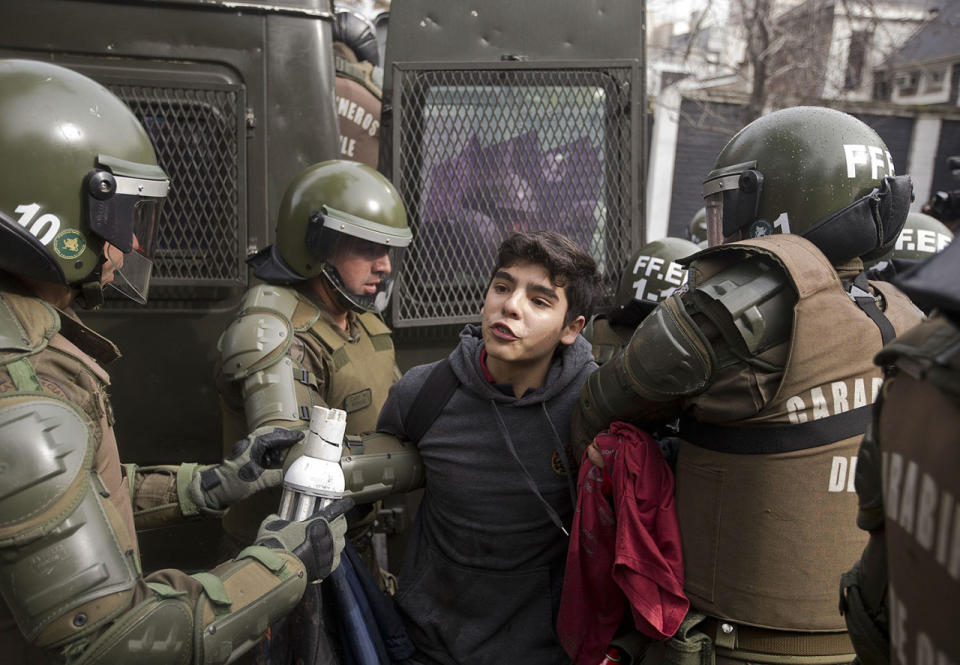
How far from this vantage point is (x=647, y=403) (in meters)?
1.98

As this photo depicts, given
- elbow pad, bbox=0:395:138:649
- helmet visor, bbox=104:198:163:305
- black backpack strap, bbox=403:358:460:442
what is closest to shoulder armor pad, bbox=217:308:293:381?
helmet visor, bbox=104:198:163:305

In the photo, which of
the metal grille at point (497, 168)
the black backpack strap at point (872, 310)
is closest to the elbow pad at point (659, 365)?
the black backpack strap at point (872, 310)

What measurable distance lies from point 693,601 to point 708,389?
53cm

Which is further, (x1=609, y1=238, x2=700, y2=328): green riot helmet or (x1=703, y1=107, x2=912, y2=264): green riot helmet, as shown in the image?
(x1=609, y1=238, x2=700, y2=328): green riot helmet

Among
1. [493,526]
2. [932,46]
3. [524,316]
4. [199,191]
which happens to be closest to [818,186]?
[524,316]

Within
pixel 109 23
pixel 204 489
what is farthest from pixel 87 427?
pixel 109 23

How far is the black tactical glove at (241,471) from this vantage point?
235 cm

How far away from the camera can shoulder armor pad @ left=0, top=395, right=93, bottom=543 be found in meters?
1.47

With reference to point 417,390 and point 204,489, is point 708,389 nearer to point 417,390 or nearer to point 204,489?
point 417,390

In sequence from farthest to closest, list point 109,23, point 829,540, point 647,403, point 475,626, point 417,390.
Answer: point 109,23
point 417,390
point 475,626
point 647,403
point 829,540

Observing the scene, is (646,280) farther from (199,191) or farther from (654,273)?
(199,191)

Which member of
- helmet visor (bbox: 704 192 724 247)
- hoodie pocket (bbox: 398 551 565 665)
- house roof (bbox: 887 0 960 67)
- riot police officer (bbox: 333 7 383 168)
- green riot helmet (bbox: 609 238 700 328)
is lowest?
hoodie pocket (bbox: 398 551 565 665)

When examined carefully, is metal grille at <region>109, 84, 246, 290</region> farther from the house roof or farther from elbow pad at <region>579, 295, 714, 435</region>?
the house roof

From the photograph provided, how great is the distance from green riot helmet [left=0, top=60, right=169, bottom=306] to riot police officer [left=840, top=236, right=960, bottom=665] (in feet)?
5.52
